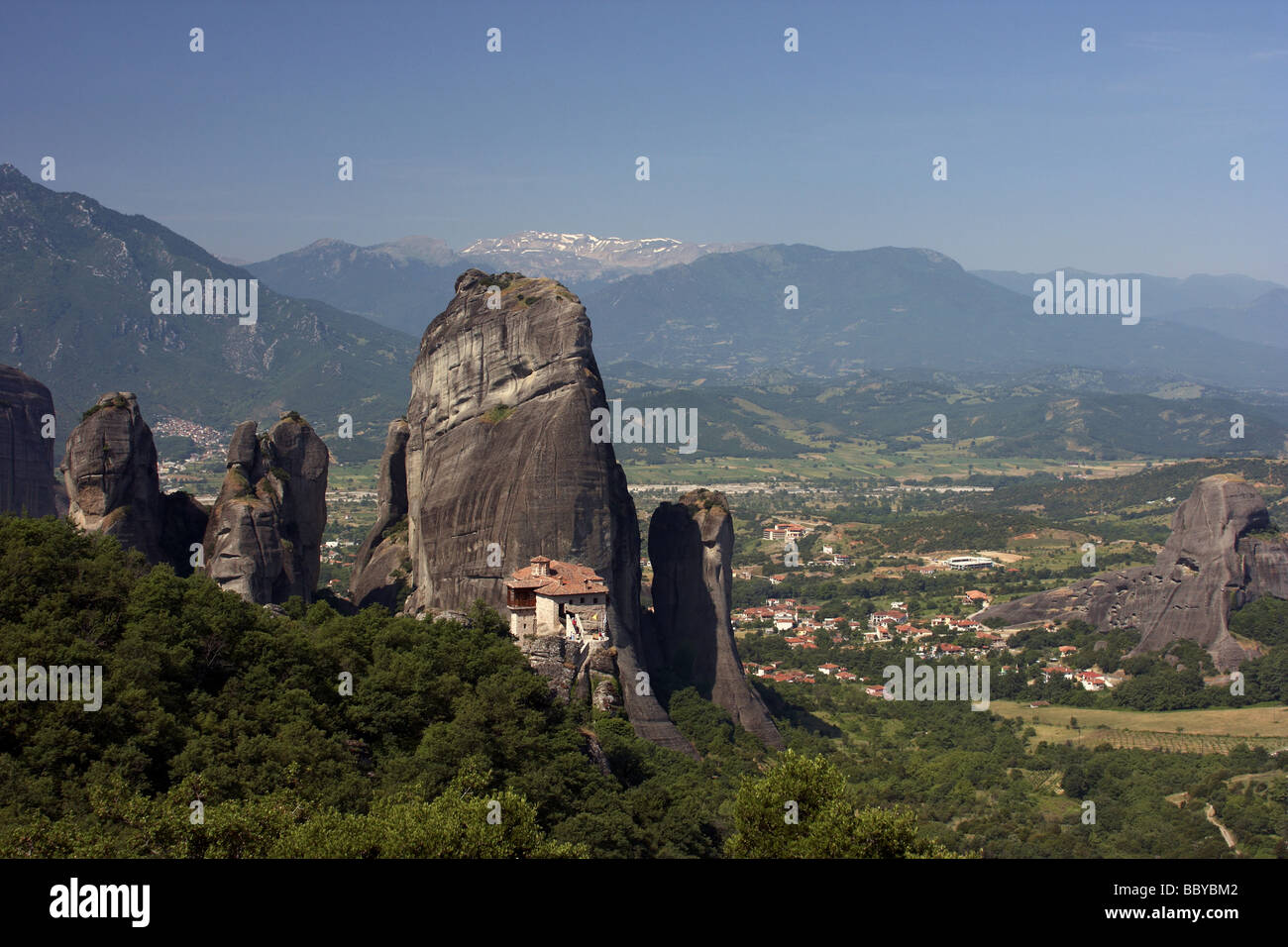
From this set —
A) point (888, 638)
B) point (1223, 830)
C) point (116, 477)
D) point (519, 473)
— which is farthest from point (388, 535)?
point (888, 638)

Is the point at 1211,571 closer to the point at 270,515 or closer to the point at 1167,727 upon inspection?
the point at 1167,727

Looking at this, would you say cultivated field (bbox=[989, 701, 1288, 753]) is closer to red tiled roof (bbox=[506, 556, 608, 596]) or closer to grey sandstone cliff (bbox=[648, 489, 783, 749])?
grey sandstone cliff (bbox=[648, 489, 783, 749])

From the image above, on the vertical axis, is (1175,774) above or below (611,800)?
below

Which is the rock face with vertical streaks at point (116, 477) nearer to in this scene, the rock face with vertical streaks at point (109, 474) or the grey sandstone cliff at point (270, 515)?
the rock face with vertical streaks at point (109, 474)

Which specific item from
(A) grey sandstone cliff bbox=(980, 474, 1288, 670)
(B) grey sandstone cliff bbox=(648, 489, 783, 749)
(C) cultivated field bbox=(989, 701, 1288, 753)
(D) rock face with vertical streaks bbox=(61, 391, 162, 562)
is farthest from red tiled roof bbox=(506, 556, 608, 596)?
(A) grey sandstone cliff bbox=(980, 474, 1288, 670)

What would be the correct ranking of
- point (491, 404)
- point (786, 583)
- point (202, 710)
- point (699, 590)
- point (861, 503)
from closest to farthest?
1. point (202, 710)
2. point (491, 404)
3. point (699, 590)
4. point (786, 583)
5. point (861, 503)
